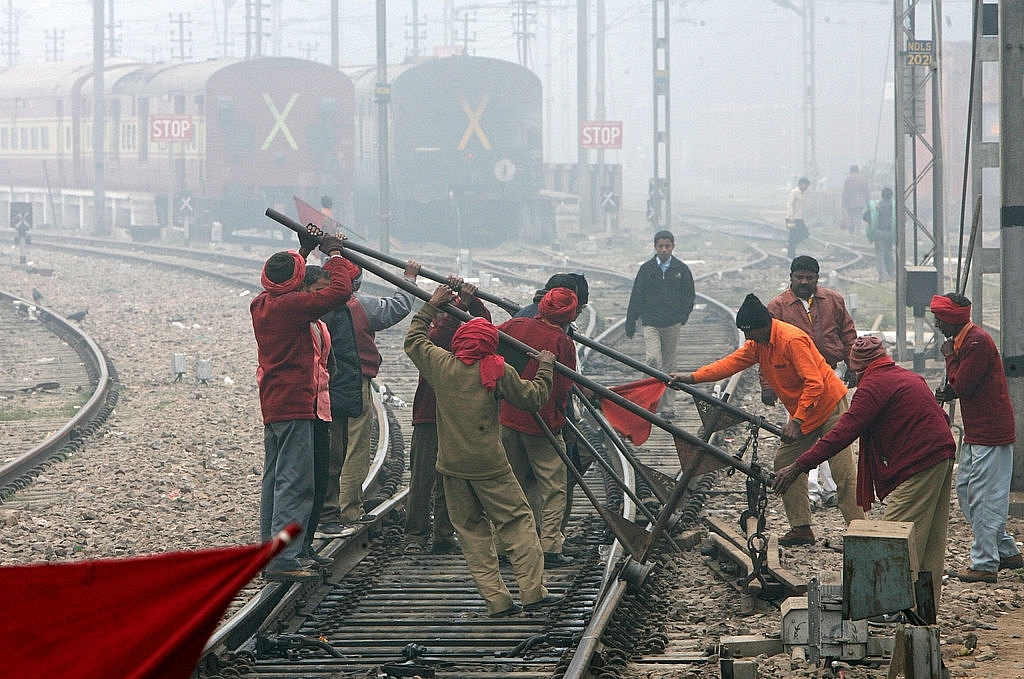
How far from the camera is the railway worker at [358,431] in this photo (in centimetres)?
863

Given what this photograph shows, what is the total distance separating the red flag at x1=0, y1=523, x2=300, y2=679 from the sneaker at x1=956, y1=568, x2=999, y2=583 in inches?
224

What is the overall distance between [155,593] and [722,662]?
3361 millimetres

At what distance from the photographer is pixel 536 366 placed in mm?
7816

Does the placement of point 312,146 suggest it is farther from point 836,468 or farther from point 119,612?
point 119,612

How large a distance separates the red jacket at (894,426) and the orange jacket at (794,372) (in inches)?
46.5

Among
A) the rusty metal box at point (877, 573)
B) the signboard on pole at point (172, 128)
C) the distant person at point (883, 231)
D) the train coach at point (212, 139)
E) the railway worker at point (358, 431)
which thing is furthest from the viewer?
the train coach at point (212, 139)

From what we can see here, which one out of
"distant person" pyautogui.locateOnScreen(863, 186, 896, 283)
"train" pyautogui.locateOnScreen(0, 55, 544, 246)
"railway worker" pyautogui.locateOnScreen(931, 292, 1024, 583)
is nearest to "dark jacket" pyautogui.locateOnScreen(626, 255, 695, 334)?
"railway worker" pyautogui.locateOnScreen(931, 292, 1024, 583)

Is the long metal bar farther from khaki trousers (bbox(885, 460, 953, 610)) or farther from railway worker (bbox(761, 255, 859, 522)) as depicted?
railway worker (bbox(761, 255, 859, 522))

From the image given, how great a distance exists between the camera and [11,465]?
35.4 ft

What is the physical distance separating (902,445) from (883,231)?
18536mm

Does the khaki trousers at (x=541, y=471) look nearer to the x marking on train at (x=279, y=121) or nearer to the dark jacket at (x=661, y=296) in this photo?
the dark jacket at (x=661, y=296)

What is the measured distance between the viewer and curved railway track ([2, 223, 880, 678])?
6262mm

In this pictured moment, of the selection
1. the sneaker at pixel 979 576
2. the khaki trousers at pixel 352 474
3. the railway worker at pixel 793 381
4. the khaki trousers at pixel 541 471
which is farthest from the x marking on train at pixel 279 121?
the sneaker at pixel 979 576

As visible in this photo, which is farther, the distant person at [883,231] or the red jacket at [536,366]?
the distant person at [883,231]
